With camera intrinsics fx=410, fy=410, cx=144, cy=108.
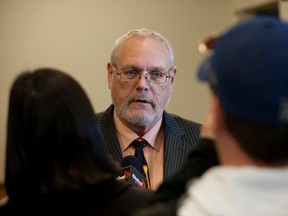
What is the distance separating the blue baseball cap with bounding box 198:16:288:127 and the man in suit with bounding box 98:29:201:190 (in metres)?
1.20

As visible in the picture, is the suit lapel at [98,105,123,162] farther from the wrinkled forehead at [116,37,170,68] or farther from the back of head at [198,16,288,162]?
the back of head at [198,16,288,162]

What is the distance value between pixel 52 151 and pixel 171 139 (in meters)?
1.14

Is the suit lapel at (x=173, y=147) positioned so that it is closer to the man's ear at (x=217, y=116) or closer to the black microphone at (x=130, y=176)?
the black microphone at (x=130, y=176)

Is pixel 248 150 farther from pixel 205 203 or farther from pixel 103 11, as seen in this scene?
pixel 103 11

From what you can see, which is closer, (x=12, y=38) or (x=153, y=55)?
(x=153, y=55)

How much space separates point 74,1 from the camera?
3502 mm

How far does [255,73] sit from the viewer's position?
2.20ft

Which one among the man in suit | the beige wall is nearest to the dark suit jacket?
the man in suit

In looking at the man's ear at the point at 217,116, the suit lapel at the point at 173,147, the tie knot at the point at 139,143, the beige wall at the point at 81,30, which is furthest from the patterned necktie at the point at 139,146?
the beige wall at the point at 81,30

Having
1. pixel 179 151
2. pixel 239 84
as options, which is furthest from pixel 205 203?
pixel 179 151

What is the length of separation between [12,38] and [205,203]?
3.19 m

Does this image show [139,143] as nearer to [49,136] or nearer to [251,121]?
[49,136]

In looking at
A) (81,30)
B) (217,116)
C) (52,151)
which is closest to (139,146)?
(52,151)

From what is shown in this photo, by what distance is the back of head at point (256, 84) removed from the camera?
667 millimetres
